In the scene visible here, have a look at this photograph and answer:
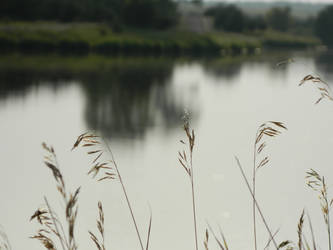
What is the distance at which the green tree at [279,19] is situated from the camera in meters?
84.8

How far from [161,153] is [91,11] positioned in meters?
40.2

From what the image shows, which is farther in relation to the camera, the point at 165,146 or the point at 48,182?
the point at 165,146

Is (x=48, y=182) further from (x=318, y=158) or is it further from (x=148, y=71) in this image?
(x=148, y=71)

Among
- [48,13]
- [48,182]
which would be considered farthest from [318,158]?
[48,13]

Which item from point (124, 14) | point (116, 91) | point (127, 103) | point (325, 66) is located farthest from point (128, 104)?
point (124, 14)

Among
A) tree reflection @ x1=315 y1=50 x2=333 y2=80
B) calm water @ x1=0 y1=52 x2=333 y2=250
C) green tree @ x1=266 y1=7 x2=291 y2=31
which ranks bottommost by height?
calm water @ x1=0 y1=52 x2=333 y2=250

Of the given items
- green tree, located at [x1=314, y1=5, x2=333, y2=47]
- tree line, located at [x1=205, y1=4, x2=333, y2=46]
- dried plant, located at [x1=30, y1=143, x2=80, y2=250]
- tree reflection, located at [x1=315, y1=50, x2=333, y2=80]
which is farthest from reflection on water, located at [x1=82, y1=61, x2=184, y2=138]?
green tree, located at [x1=314, y1=5, x2=333, y2=47]

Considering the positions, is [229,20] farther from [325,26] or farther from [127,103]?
[127,103]

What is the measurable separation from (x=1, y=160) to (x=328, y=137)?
5.20m

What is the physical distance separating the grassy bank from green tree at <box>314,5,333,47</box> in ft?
75.6

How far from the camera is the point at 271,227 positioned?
5.08 m

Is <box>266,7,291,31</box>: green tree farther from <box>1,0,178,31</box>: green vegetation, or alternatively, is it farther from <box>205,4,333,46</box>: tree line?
<box>1,0,178,31</box>: green vegetation

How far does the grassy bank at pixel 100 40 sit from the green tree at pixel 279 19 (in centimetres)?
3542

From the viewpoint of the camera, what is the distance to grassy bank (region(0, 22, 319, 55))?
33281 mm
